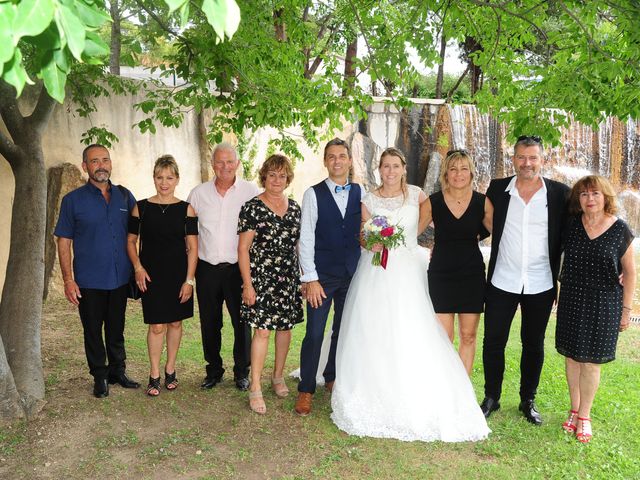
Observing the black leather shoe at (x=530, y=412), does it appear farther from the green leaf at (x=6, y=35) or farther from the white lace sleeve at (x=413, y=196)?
the green leaf at (x=6, y=35)

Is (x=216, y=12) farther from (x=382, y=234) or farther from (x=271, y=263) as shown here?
(x=271, y=263)

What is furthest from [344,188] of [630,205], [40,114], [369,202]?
[630,205]

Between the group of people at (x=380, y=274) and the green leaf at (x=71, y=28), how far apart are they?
3220 mm

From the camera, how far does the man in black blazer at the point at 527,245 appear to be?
14.2 ft

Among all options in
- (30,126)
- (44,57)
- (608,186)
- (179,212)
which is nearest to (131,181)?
(30,126)

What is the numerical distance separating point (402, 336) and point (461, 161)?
134 cm

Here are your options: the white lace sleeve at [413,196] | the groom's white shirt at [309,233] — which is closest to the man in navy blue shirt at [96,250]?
the groom's white shirt at [309,233]

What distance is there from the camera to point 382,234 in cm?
437

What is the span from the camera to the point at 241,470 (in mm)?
3889

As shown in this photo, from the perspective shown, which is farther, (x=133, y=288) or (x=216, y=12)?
(x=133, y=288)

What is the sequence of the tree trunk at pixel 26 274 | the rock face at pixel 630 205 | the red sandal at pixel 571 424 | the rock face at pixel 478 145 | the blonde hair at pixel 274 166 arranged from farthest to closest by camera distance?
the rock face at pixel 630 205 → the rock face at pixel 478 145 → the tree trunk at pixel 26 274 → the blonde hair at pixel 274 166 → the red sandal at pixel 571 424

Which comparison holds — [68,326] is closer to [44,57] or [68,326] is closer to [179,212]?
[179,212]

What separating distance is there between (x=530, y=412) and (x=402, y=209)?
6.00 feet

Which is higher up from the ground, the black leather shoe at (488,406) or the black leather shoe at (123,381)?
the black leather shoe at (123,381)
